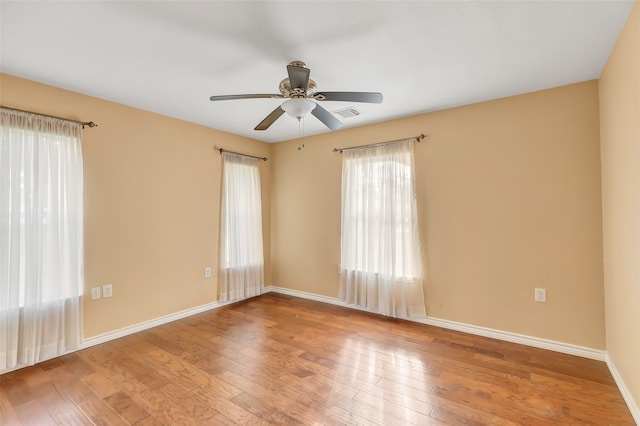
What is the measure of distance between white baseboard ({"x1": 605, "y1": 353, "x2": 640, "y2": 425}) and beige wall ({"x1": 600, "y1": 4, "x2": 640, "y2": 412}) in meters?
0.04

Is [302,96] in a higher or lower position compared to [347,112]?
lower

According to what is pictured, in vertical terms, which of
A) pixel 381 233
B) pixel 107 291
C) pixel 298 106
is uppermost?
pixel 298 106

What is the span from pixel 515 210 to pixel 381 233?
141cm

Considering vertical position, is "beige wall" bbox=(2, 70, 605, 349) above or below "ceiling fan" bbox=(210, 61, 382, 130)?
below

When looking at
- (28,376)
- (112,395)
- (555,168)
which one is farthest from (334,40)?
(28,376)

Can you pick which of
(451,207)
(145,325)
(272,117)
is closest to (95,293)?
(145,325)

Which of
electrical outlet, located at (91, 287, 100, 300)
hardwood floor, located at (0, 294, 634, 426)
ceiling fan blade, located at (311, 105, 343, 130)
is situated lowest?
hardwood floor, located at (0, 294, 634, 426)

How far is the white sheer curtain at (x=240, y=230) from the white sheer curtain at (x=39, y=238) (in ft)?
5.33

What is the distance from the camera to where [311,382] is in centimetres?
222

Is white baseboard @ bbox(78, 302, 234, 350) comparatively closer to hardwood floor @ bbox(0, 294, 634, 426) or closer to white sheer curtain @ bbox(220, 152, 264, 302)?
hardwood floor @ bbox(0, 294, 634, 426)

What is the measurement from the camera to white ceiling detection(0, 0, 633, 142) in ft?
5.62

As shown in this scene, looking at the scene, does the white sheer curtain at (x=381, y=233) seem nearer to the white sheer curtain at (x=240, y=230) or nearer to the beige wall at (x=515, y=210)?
the beige wall at (x=515, y=210)

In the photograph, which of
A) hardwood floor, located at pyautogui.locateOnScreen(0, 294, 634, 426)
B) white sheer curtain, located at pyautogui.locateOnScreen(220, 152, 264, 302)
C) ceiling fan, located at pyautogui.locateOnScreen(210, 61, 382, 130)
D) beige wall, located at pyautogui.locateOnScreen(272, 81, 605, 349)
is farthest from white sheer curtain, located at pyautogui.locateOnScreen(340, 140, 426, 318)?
ceiling fan, located at pyautogui.locateOnScreen(210, 61, 382, 130)

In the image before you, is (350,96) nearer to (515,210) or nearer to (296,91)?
(296,91)
